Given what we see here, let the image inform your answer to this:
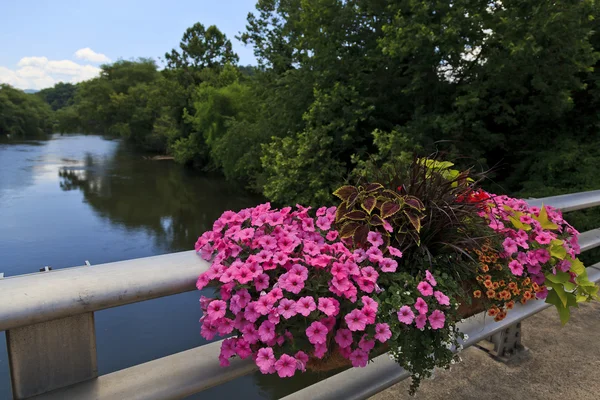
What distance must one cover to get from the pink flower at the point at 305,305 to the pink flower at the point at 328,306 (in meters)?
0.02

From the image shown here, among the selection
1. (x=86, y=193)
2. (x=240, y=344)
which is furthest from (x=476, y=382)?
(x=86, y=193)

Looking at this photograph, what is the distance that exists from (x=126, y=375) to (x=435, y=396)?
4.76ft

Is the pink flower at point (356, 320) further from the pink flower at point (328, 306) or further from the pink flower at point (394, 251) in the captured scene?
the pink flower at point (394, 251)

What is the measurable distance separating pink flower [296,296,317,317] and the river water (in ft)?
1.12

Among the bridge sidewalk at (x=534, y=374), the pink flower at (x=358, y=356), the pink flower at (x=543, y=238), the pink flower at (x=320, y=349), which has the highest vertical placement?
the pink flower at (x=543, y=238)

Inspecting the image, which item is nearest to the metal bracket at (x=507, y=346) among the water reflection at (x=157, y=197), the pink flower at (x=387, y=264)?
the pink flower at (x=387, y=264)

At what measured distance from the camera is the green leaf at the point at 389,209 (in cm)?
137

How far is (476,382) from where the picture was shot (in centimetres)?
207

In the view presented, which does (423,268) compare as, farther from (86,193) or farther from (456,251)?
(86,193)

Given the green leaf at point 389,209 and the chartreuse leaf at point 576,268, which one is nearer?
the green leaf at point 389,209

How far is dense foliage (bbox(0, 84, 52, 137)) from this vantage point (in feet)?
181

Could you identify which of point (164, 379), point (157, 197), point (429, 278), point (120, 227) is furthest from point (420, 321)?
point (157, 197)

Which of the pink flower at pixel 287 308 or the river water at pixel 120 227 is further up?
the pink flower at pixel 287 308

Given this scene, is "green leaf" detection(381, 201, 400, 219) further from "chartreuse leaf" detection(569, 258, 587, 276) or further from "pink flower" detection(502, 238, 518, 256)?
"chartreuse leaf" detection(569, 258, 587, 276)
